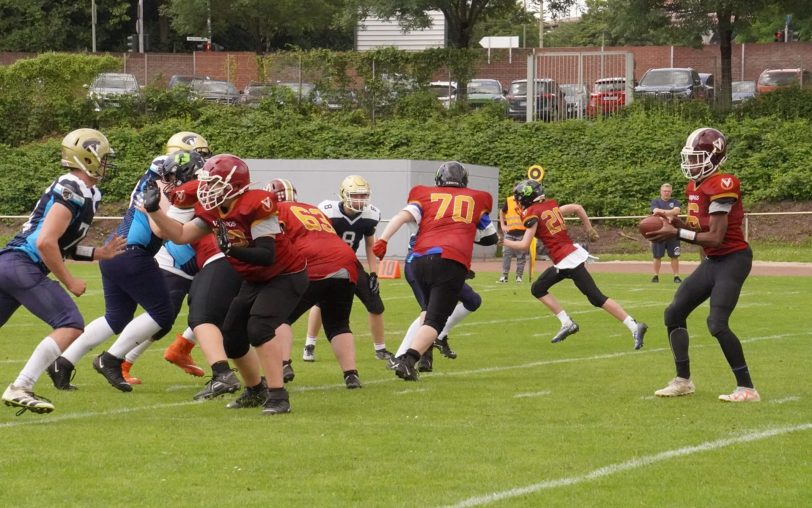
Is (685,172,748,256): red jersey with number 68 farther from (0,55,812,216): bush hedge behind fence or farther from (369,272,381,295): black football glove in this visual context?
(0,55,812,216): bush hedge behind fence

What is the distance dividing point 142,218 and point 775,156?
26.1 meters

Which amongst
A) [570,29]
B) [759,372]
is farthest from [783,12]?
[570,29]

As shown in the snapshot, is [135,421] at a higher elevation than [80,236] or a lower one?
lower

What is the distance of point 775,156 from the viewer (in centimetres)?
3356

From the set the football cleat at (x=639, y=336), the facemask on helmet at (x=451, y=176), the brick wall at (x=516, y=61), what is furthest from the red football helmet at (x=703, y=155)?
the brick wall at (x=516, y=61)

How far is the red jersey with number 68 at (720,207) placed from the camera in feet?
30.4

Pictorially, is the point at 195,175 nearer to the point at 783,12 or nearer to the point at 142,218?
the point at 142,218

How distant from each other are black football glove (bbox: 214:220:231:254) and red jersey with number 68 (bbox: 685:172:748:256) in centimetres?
317

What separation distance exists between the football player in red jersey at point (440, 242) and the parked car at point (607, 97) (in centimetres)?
Answer: 2728

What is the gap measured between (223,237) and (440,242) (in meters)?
2.60

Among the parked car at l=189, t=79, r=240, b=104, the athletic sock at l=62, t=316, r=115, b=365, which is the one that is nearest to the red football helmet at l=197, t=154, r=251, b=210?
the athletic sock at l=62, t=316, r=115, b=365

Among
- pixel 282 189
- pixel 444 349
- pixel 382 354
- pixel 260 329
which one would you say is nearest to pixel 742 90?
pixel 444 349

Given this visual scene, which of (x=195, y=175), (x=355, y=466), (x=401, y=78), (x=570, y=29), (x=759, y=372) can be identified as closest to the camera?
(x=355, y=466)

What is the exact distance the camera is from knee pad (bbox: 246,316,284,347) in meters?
8.66
